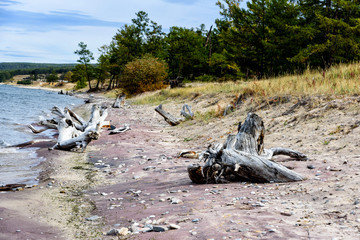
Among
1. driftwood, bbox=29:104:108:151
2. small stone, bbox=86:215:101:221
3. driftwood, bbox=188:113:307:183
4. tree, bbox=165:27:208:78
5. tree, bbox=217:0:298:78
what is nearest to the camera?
small stone, bbox=86:215:101:221

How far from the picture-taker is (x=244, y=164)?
5.15 m

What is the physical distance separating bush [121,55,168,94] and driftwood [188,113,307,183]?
3221 cm

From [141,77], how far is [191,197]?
33.8m

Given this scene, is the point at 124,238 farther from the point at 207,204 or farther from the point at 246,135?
the point at 246,135

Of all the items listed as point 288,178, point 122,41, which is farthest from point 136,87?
point 288,178

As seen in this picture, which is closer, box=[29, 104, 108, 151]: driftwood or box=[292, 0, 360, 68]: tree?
box=[29, 104, 108, 151]: driftwood

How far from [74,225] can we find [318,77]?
11391 millimetres

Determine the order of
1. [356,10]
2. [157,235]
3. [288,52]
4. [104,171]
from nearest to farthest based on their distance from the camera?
[157,235] → [104,171] → [356,10] → [288,52]

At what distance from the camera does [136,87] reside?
38.2 m

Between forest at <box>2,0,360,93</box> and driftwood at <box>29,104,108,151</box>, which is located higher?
forest at <box>2,0,360,93</box>

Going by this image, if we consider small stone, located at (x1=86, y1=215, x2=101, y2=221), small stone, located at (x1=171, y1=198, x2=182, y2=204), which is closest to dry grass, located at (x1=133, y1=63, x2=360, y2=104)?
small stone, located at (x1=171, y1=198, x2=182, y2=204)

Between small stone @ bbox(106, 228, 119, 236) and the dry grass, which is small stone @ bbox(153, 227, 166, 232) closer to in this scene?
small stone @ bbox(106, 228, 119, 236)

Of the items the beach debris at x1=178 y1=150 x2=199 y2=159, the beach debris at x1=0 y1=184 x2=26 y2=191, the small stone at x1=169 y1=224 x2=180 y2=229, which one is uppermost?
the small stone at x1=169 y1=224 x2=180 y2=229

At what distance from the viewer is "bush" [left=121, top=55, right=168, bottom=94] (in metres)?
37.7
